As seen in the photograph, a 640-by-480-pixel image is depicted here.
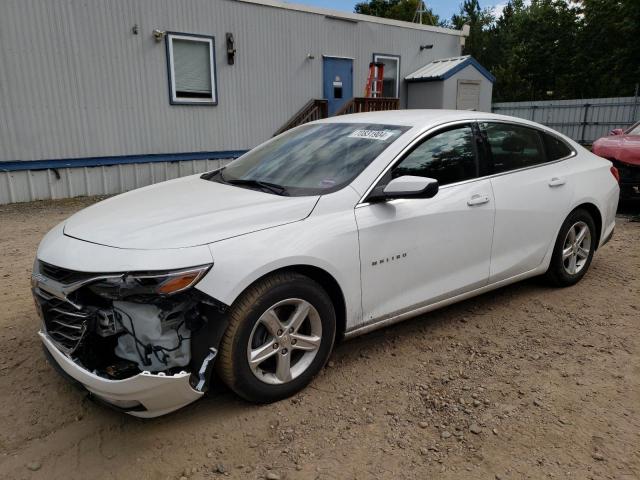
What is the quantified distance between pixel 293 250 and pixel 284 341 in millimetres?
496

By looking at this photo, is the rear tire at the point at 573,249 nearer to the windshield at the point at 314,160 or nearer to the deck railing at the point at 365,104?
the windshield at the point at 314,160

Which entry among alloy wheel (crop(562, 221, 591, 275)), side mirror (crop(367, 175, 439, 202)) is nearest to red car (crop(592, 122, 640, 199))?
alloy wheel (crop(562, 221, 591, 275))

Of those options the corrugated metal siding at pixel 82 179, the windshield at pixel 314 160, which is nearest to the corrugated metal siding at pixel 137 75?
the corrugated metal siding at pixel 82 179

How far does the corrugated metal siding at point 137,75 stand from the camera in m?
8.85

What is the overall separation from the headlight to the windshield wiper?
0.94 metres

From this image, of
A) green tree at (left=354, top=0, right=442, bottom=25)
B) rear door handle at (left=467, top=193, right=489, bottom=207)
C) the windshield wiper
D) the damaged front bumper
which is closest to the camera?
the damaged front bumper

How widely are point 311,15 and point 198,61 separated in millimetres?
3145

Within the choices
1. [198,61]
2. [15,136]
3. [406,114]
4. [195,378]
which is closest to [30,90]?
[15,136]

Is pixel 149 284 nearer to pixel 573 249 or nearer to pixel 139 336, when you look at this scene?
pixel 139 336

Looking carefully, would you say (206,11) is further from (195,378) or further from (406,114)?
(195,378)

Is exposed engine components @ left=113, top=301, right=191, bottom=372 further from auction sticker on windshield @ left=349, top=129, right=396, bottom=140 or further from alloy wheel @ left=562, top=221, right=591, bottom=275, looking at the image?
alloy wheel @ left=562, top=221, right=591, bottom=275

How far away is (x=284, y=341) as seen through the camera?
272 centimetres

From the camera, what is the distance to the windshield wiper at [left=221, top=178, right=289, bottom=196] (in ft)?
10.2

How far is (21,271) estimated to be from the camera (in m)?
5.00
